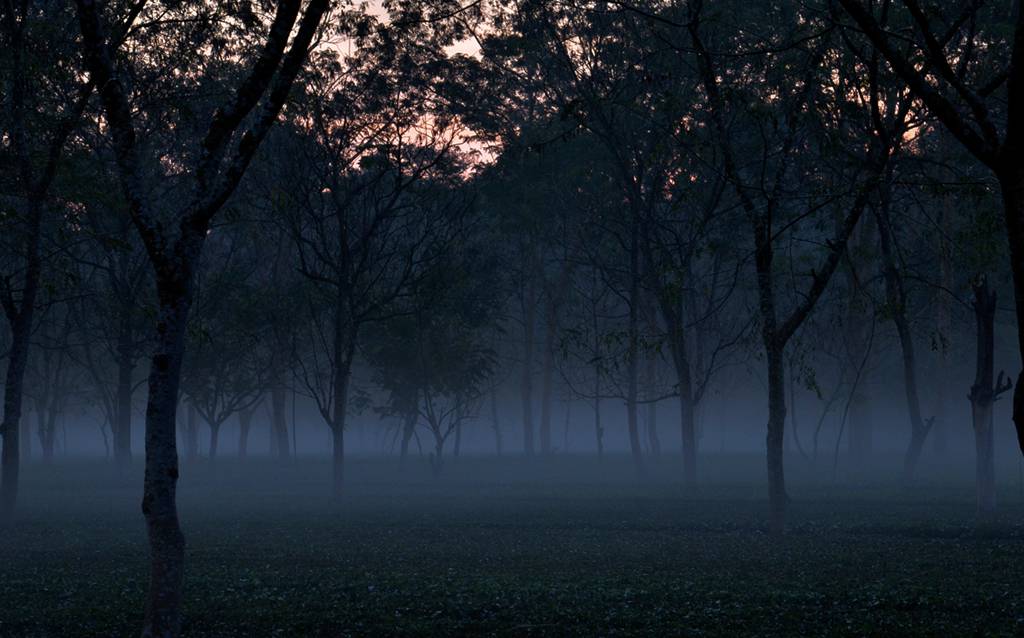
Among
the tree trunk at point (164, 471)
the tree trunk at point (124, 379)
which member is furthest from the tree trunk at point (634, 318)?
the tree trunk at point (124, 379)

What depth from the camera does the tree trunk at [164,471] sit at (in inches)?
539

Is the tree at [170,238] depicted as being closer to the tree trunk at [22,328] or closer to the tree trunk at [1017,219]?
the tree trunk at [1017,219]

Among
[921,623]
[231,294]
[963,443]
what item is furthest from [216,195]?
[963,443]

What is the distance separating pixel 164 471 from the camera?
13.8 meters

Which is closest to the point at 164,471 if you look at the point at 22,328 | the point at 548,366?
the point at 22,328

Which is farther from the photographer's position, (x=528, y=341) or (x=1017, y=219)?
(x=528, y=341)

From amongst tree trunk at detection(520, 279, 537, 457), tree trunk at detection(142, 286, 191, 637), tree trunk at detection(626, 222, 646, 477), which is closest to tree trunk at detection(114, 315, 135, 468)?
tree trunk at detection(626, 222, 646, 477)

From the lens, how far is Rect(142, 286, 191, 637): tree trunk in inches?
539

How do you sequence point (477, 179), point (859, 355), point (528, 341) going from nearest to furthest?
point (477, 179), point (859, 355), point (528, 341)

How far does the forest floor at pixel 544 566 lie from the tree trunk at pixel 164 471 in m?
1.27

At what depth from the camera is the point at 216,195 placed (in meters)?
14.1

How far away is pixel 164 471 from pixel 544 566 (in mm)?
10952

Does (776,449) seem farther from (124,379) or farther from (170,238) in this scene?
(124,379)

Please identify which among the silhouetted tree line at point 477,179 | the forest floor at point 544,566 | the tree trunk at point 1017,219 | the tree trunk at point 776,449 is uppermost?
the silhouetted tree line at point 477,179
